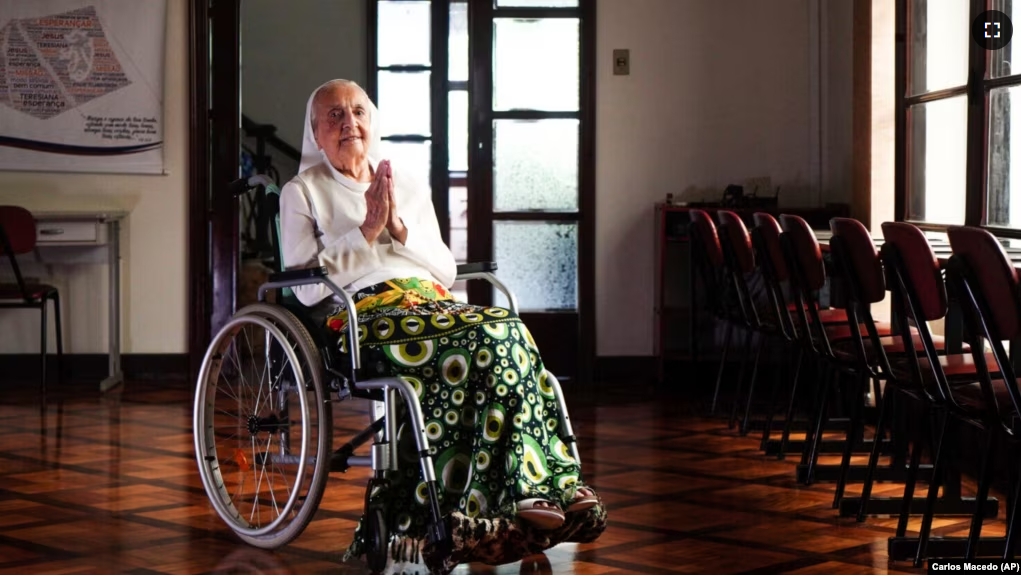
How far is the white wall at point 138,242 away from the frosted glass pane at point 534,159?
5.13 feet

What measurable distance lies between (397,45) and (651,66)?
3052 mm

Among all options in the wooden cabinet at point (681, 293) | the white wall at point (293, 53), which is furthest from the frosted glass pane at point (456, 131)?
the white wall at point (293, 53)

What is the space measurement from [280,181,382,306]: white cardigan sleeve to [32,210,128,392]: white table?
3.12 metres

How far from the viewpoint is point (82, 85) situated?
268 inches

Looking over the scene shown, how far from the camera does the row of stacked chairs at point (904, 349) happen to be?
2850mm

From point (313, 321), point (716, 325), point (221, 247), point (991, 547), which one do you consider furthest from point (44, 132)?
point (991, 547)

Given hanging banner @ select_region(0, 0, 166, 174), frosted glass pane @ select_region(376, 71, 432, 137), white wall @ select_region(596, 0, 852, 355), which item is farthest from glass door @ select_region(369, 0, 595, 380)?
frosted glass pane @ select_region(376, 71, 432, 137)

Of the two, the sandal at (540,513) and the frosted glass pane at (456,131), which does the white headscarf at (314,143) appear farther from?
the frosted glass pane at (456,131)

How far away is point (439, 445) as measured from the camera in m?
3.21

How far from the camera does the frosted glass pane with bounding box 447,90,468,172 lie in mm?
6934

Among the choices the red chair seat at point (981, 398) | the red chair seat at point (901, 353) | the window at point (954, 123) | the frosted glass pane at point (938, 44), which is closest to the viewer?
the red chair seat at point (981, 398)

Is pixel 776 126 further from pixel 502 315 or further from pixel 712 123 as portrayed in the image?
pixel 502 315

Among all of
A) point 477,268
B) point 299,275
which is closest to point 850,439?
point 477,268

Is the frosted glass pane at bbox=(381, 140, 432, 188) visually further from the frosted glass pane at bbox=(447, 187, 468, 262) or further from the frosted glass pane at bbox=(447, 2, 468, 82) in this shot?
the frosted glass pane at bbox=(447, 2, 468, 82)
